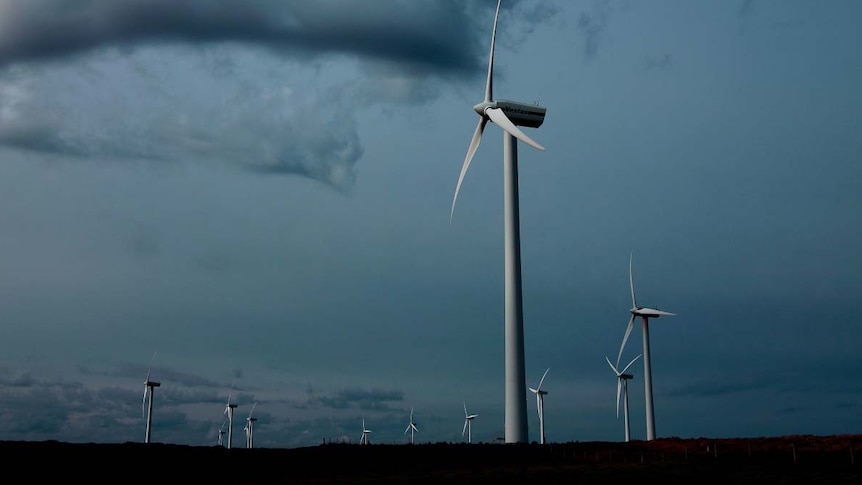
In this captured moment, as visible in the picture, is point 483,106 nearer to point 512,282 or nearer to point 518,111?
point 518,111

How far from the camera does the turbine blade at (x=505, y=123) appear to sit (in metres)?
85.9

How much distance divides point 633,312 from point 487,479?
7295cm

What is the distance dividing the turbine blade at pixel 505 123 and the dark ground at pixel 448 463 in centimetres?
2800

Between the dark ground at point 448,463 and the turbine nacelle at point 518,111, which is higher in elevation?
the turbine nacelle at point 518,111

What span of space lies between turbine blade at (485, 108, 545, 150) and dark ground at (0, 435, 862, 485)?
2800 cm

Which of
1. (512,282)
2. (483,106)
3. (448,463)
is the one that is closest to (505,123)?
(483,106)

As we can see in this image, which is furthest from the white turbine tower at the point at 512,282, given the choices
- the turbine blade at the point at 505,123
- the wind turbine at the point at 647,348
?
the wind turbine at the point at 647,348

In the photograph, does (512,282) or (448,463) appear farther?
(512,282)

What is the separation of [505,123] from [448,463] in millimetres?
33653

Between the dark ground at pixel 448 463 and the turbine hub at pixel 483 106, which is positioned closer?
the dark ground at pixel 448 463

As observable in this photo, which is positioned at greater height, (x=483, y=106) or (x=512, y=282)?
(x=483, y=106)

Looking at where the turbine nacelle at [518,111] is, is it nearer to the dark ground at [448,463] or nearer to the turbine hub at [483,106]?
the turbine hub at [483,106]

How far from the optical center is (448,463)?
260ft

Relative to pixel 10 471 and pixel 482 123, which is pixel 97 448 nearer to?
pixel 10 471
